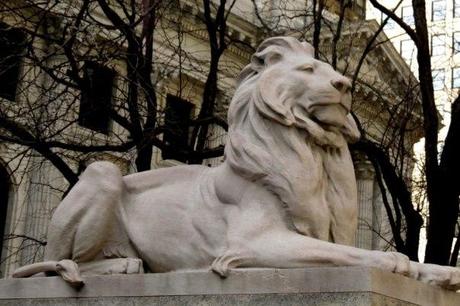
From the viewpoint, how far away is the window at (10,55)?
510 inches

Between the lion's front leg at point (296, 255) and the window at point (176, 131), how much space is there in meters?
7.99

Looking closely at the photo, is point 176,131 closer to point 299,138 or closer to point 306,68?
point 306,68

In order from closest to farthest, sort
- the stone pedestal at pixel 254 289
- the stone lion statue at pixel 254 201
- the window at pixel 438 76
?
1. the stone pedestal at pixel 254 289
2. the stone lion statue at pixel 254 201
3. the window at pixel 438 76

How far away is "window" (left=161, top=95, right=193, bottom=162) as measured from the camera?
1437 cm

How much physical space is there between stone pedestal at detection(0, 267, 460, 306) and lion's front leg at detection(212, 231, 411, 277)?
0.08m

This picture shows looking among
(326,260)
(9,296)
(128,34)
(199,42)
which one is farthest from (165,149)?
(199,42)

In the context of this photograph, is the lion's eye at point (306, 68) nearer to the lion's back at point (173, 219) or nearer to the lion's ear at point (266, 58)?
the lion's ear at point (266, 58)

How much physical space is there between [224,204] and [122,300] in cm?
85

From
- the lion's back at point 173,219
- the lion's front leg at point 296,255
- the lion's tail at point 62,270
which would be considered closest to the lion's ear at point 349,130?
the lion's front leg at point 296,255

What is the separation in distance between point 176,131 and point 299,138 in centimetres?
1011

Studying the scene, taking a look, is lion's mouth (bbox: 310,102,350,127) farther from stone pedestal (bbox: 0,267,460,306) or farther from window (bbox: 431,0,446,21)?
window (bbox: 431,0,446,21)

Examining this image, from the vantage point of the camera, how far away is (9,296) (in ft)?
22.0

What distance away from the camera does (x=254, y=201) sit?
6.13 metres

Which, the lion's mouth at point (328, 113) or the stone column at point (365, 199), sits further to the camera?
the stone column at point (365, 199)
